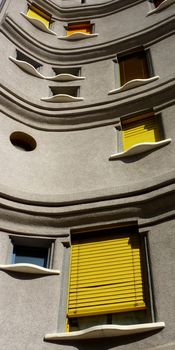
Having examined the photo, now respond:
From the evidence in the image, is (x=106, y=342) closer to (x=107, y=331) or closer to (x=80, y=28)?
(x=107, y=331)

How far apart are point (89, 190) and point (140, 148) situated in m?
1.68

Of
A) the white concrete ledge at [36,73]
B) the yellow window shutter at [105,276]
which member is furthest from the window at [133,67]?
the yellow window shutter at [105,276]

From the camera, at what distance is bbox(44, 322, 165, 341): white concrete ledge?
7746 millimetres

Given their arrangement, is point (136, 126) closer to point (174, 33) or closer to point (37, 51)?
point (174, 33)

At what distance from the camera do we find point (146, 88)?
12.8 meters

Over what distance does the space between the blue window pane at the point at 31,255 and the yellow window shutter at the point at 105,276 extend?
695mm

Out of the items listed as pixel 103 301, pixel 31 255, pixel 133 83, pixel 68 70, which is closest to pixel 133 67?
pixel 133 83

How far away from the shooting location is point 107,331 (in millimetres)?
7863

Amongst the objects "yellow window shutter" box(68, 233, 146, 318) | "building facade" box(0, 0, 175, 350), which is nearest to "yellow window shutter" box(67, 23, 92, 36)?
"building facade" box(0, 0, 175, 350)

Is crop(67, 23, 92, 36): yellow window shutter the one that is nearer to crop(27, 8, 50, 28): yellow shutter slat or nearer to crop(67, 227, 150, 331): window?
crop(27, 8, 50, 28): yellow shutter slat

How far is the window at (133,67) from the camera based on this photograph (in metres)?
14.2

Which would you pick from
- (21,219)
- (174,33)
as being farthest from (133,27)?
(21,219)

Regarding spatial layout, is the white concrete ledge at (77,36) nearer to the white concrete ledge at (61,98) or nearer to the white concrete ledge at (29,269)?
the white concrete ledge at (61,98)

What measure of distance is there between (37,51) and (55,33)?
210cm
